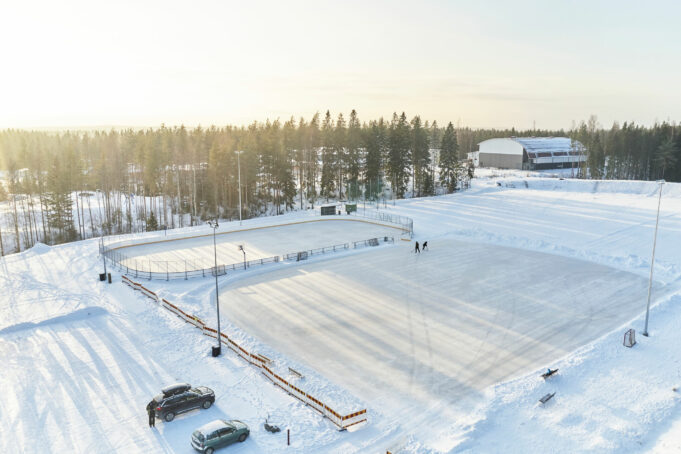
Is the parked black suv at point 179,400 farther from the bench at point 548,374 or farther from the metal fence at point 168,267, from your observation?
the metal fence at point 168,267

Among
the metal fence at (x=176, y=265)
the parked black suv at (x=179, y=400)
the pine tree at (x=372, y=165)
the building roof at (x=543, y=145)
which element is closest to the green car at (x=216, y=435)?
the parked black suv at (x=179, y=400)

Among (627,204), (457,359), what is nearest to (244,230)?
(457,359)

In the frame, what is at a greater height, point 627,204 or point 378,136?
point 378,136

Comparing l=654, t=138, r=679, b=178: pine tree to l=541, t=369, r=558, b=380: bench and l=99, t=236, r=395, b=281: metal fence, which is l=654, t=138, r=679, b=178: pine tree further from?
l=541, t=369, r=558, b=380: bench

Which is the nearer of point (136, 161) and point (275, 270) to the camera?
point (275, 270)

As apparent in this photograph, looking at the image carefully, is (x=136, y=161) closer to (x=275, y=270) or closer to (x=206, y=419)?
(x=275, y=270)
